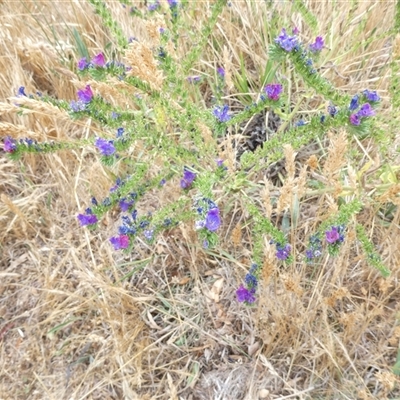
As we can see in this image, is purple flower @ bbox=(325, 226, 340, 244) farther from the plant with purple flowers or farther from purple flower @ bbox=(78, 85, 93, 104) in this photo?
purple flower @ bbox=(78, 85, 93, 104)

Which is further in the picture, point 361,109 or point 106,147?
point 106,147

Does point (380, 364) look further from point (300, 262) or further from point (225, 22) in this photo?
point (225, 22)

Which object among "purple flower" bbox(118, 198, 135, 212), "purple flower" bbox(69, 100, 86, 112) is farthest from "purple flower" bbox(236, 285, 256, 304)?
Answer: "purple flower" bbox(69, 100, 86, 112)

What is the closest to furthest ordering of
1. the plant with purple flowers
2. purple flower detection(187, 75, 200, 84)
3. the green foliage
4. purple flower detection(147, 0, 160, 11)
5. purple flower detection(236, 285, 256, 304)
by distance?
1. the green foliage
2. the plant with purple flowers
3. purple flower detection(236, 285, 256, 304)
4. purple flower detection(147, 0, 160, 11)
5. purple flower detection(187, 75, 200, 84)

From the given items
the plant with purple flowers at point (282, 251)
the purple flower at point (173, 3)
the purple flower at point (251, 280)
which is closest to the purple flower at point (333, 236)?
the plant with purple flowers at point (282, 251)

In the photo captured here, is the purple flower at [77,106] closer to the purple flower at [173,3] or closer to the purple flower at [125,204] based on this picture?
the purple flower at [125,204]

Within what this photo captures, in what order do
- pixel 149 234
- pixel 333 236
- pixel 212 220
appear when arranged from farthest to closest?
pixel 149 234 < pixel 333 236 < pixel 212 220

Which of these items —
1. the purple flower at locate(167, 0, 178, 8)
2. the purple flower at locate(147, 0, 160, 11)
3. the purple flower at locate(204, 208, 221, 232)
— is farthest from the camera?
the purple flower at locate(147, 0, 160, 11)

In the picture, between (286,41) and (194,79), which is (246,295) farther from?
(194,79)

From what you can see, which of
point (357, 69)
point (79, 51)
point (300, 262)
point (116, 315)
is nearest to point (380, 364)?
point (300, 262)

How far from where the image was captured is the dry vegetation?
1.35m

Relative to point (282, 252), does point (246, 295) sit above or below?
below

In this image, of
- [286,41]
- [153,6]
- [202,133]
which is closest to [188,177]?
[202,133]

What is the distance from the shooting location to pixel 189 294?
5.19ft
